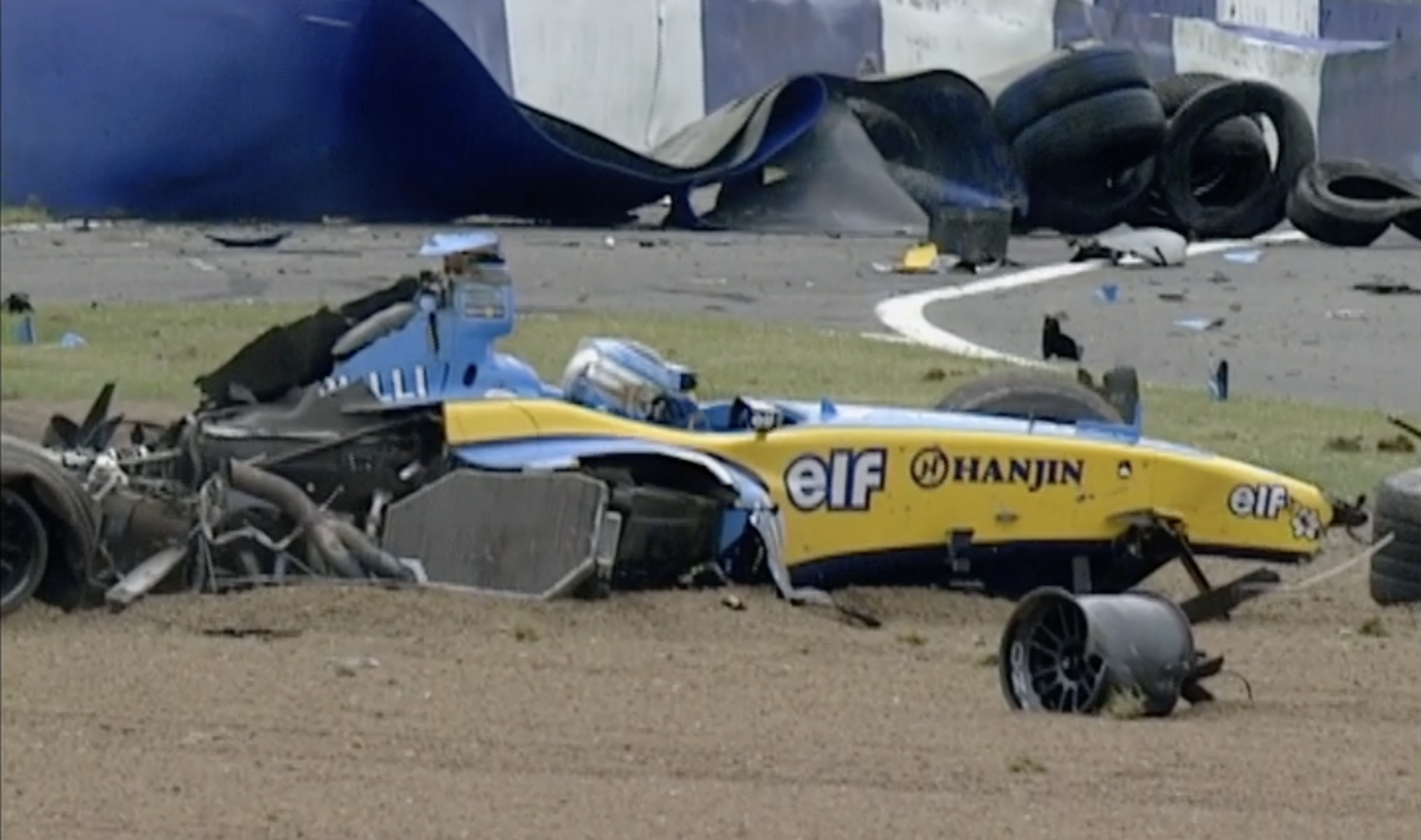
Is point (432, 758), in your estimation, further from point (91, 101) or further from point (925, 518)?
point (925, 518)

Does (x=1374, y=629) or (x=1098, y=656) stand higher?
(x=1098, y=656)

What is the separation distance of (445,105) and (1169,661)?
4443mm

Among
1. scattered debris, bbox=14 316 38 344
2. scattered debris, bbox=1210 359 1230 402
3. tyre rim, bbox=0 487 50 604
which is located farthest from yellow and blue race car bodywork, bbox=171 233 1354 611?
scattered debris, bbox=1210 359 1230 402

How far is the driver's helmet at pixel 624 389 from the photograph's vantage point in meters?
6.42

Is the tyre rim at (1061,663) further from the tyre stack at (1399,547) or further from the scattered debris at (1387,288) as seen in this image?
the scattered debris at (1387,288)

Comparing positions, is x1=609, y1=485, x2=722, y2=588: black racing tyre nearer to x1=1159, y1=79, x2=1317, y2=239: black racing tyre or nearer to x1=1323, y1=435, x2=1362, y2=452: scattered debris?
x1=1323, y1=435, x2=1362, y2=452: scattered debris

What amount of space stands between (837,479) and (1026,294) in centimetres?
1024

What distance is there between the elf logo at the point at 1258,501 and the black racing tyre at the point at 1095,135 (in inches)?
616

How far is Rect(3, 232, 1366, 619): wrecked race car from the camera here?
18.2ft

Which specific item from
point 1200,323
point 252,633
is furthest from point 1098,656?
point 1200,323

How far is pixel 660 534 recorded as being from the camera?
626cm

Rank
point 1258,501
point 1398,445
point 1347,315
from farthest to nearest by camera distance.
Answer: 1. point 1347,315
2. point 1398,445
3. point 1258,501

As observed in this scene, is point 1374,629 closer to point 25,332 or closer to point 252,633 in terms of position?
point 252,633

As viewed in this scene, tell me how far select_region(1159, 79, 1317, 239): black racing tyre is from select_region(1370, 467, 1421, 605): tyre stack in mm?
15763
